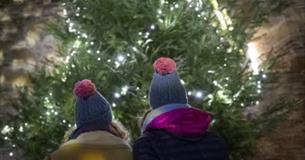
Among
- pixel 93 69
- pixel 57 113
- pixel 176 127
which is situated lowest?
pixel 176 127

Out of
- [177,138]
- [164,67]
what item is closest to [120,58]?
[164,67]

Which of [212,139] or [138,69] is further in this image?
[138,69]

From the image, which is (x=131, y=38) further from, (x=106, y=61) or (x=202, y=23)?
(x=202, y=23)

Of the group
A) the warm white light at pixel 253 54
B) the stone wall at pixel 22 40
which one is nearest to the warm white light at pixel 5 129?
the stone wall at pixel 22 40

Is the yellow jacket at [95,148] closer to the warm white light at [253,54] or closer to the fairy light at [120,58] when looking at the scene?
the fairy light at [120,58]

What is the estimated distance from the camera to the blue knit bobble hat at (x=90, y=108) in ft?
7.16

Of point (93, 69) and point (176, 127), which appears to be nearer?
point (176, 127)

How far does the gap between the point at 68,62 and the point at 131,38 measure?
0.48 m

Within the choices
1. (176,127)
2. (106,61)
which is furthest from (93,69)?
(176,127)

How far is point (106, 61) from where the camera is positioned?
3.07 meters

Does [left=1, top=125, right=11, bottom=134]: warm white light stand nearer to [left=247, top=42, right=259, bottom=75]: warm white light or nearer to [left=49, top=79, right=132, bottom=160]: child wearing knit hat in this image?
[left=49, top=79, right=132, bottom=160]: child wearing knit hat

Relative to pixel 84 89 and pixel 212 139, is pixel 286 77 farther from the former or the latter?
pixel 84 89

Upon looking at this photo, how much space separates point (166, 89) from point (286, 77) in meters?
2.65

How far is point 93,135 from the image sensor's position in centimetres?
209
